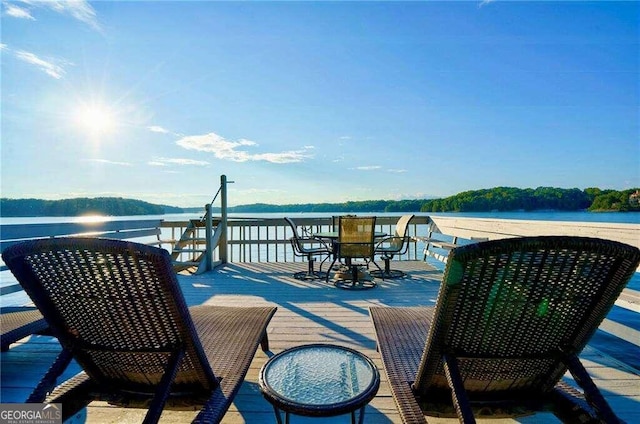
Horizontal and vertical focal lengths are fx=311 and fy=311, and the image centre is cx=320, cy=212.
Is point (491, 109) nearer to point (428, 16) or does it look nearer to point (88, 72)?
point (428, 16)

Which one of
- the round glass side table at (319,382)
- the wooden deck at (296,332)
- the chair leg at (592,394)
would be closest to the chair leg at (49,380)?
the wooden deck at (296,332)

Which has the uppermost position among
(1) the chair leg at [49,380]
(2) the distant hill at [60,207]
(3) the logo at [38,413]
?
(2) the distant hill at [60,207]

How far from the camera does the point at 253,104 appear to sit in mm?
9531

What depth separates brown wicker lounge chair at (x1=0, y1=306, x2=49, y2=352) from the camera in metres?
1.88

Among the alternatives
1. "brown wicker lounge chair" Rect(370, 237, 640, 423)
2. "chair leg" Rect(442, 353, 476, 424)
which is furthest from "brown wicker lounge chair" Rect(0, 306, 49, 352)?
"chair leg" Rect(442, 353, 476, 424)

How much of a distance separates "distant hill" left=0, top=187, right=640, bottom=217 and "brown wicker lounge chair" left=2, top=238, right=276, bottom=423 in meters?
9.82

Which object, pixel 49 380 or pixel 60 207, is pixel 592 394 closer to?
pixel 49 380

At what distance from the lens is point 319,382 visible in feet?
3.79

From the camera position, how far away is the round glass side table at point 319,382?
3.30 feet

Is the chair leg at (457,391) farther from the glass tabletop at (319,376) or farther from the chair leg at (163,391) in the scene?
the chair leg at (163,391)

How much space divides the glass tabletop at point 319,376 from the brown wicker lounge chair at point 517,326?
159 mm

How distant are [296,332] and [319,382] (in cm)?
175

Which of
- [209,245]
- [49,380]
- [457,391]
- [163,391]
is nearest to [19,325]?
[49,380]

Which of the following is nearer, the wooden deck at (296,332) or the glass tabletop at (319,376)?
the glass tabletop at (319,376)
